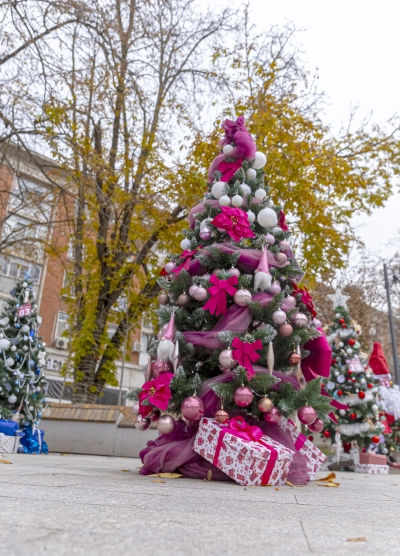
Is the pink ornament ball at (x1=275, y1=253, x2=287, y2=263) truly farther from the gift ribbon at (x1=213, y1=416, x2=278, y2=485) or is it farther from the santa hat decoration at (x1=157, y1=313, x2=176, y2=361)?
the gift ribbon at (x1=213, y1=416, x2=278, y2=485)

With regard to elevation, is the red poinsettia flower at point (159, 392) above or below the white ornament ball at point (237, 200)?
below

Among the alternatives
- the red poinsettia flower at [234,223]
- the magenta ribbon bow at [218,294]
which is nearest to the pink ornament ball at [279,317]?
the magenta ribbon bow at [218,294]

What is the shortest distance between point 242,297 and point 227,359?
1.97ft

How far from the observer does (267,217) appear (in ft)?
15.1

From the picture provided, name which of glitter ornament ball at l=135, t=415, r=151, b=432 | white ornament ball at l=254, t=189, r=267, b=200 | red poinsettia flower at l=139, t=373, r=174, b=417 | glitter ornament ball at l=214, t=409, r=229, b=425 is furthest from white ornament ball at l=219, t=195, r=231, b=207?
glitter ornament ball at l=135, t=415, r=151, b=432

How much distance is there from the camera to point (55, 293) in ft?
88.4

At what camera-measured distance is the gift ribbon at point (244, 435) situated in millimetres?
3432

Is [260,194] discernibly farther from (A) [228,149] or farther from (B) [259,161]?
(A) [228,149]

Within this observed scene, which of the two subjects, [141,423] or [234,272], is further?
[234,272]

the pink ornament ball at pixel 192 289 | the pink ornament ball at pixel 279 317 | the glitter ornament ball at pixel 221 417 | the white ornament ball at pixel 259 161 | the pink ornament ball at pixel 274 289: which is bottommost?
the glitter ornament ball at pixel 221 417

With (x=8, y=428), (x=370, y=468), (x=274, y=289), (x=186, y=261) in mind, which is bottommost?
(x=370, y=468)

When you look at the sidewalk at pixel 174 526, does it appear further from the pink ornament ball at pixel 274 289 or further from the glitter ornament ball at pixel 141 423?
the pink ornament ball at pixel 274 289

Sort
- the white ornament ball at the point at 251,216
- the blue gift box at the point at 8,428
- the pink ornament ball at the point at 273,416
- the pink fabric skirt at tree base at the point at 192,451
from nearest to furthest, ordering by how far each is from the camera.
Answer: the pink fabric skirt at tree base at the point at 192,451 → the pink ornament ball at the point at 273,416 → the white ornament ball at the point at 251,216 → the blue gift box at the point at 8,428

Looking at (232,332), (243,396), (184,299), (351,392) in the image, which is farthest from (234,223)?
(351,392)
